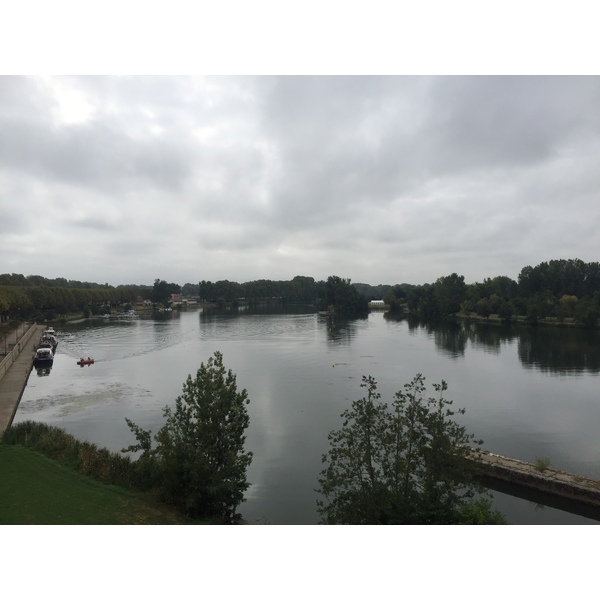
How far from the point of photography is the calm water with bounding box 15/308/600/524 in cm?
1714

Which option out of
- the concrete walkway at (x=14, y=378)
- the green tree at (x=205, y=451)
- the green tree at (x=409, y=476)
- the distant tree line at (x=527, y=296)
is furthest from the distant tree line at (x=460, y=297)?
the green tree at (x=409, y=476)

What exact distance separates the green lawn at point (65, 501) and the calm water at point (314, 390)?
3.48 metres

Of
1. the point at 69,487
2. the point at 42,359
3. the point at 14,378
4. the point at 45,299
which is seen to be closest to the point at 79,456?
the point at 69,487

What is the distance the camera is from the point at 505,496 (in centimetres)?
1450

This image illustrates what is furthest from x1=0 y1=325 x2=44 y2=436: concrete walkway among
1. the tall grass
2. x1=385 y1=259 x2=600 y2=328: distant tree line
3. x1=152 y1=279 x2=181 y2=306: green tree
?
x1=152 y1=279 x2=181 y2=306: green tree

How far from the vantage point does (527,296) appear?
86938mm

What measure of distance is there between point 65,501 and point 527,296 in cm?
9026

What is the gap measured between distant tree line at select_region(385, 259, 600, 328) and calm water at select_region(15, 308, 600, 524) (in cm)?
1336

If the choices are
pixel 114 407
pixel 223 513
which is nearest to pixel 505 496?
pixel 223 513

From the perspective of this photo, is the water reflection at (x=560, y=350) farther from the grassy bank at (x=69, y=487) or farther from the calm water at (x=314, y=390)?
the grassy bank at (x=69, y=487)

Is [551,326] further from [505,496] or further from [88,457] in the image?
[88,457]

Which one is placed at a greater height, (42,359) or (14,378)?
(42,359)

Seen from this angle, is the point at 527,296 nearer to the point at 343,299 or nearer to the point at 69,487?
the point at 343,299

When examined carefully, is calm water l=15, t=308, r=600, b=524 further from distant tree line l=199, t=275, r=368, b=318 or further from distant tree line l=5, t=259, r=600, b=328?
distant tree line l=199, t=275, r=368, b=318
